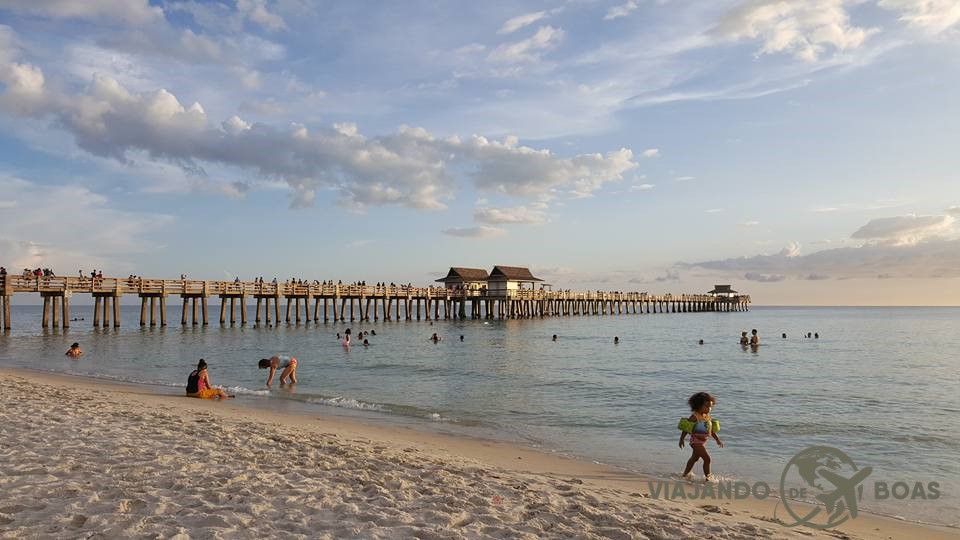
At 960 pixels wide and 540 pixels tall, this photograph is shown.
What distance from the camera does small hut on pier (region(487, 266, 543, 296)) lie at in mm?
63594

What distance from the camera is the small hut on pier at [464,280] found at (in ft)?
207

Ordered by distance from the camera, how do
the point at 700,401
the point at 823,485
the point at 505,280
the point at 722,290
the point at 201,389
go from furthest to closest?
the point at 722,290
the point at 505,280
the point at 201,389
the point at 823,485
the point at 700,401

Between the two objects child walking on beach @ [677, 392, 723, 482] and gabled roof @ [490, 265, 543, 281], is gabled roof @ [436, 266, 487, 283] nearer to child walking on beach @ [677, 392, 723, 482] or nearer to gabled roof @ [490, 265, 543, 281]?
gabled roof @ [490, 265, 543, 281]

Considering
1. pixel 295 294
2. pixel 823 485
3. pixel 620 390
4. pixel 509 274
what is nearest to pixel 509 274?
pixel 509 274

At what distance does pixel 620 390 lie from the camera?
16922 millimetres

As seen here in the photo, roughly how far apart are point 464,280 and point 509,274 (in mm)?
4703

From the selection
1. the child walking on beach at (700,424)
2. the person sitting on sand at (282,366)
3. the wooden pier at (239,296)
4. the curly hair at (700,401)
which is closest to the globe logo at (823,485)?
the child walking on beach at (700,424)

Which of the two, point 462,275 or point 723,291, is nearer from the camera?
point 462,275

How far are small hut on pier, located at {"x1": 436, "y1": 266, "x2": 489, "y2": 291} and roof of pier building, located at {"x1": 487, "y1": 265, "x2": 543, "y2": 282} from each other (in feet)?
4.13

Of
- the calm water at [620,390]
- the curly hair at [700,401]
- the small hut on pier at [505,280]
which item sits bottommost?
the calm water at [620,390]

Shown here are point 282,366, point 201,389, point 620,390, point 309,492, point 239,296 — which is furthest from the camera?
point 239,296

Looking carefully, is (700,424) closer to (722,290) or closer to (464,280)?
(464,280)

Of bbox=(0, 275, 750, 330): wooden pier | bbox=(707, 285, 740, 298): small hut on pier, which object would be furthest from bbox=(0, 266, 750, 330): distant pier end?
bbox=(707, 285, 740, 298): small hut on pier

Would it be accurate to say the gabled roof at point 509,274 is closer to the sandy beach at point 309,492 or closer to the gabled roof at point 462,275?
the gabled roof at point 462,275
